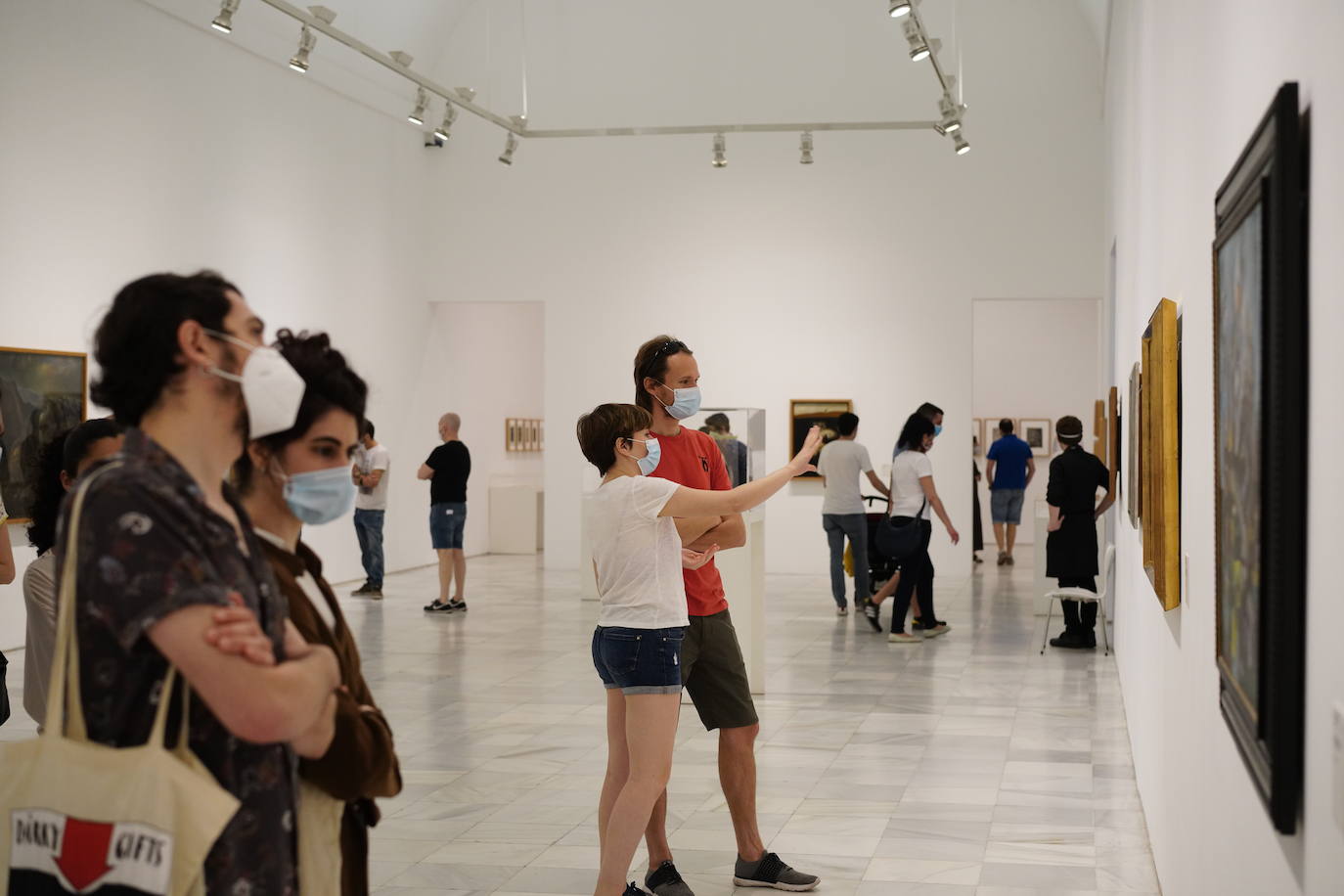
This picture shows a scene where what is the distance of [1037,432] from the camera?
24781 mm

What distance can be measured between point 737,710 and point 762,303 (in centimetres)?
1427

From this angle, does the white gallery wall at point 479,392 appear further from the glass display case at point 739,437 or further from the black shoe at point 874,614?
the glass display case at point 739,437

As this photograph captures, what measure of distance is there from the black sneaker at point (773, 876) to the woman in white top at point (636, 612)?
105 cm

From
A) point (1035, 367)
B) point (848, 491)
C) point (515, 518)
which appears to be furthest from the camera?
point (1035, 367)

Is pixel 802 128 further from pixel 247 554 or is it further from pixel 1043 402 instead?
pixel 247 554

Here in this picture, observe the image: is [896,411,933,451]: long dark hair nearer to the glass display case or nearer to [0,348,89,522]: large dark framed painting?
the glass display case

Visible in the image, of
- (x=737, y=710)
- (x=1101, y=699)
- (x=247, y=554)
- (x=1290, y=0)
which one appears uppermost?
(x=1290, y=0)

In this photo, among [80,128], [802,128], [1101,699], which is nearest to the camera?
[1101,699]

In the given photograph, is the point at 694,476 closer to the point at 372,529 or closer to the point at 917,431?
the point at 917,431

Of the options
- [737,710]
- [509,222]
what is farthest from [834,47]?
[737,710]

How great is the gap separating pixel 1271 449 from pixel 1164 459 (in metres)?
2.47

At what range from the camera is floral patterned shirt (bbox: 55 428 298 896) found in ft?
6.64

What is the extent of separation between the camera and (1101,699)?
9.65m

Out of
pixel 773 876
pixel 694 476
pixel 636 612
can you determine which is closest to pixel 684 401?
pixel 694 476
